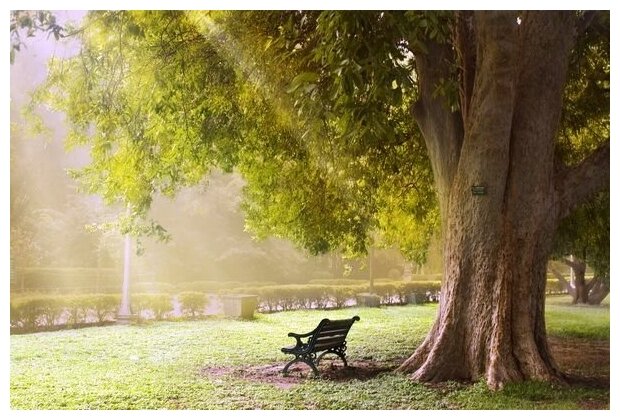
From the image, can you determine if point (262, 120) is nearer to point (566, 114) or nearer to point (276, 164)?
point (276, 164)

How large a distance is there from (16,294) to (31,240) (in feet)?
1.84

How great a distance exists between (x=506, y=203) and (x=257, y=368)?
3039mm

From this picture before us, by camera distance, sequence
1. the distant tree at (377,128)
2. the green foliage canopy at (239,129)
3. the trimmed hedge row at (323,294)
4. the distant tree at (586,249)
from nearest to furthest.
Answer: the distant tree at (377,128)
the green foliage canopy at (239,129)
the distant tree at (586,249)
the trimmed hedge row at (323,294)

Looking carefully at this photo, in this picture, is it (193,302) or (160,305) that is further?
(160,305)

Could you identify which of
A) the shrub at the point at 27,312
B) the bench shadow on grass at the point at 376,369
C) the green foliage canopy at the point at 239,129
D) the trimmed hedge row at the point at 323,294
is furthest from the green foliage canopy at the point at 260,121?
the bench shadow on grass at the point at 376,369

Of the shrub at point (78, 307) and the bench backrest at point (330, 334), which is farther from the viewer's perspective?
the shrub at point (78, 307)

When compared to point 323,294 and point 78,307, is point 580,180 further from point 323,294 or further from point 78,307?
point 78,307

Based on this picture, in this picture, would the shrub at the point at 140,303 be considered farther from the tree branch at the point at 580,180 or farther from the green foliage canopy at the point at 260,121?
the tree branch at the point at 580,180

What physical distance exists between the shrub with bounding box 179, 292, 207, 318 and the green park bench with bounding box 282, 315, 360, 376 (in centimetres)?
101

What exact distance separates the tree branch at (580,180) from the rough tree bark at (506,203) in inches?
0.4

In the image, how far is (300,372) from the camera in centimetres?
697

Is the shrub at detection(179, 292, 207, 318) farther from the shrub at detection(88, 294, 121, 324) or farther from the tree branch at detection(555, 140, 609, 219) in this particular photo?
the tree branch at detection(555, 140, 609, 219)

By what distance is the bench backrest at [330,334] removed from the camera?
6.98 metres

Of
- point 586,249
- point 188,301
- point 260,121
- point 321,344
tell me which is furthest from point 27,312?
point 586,249
